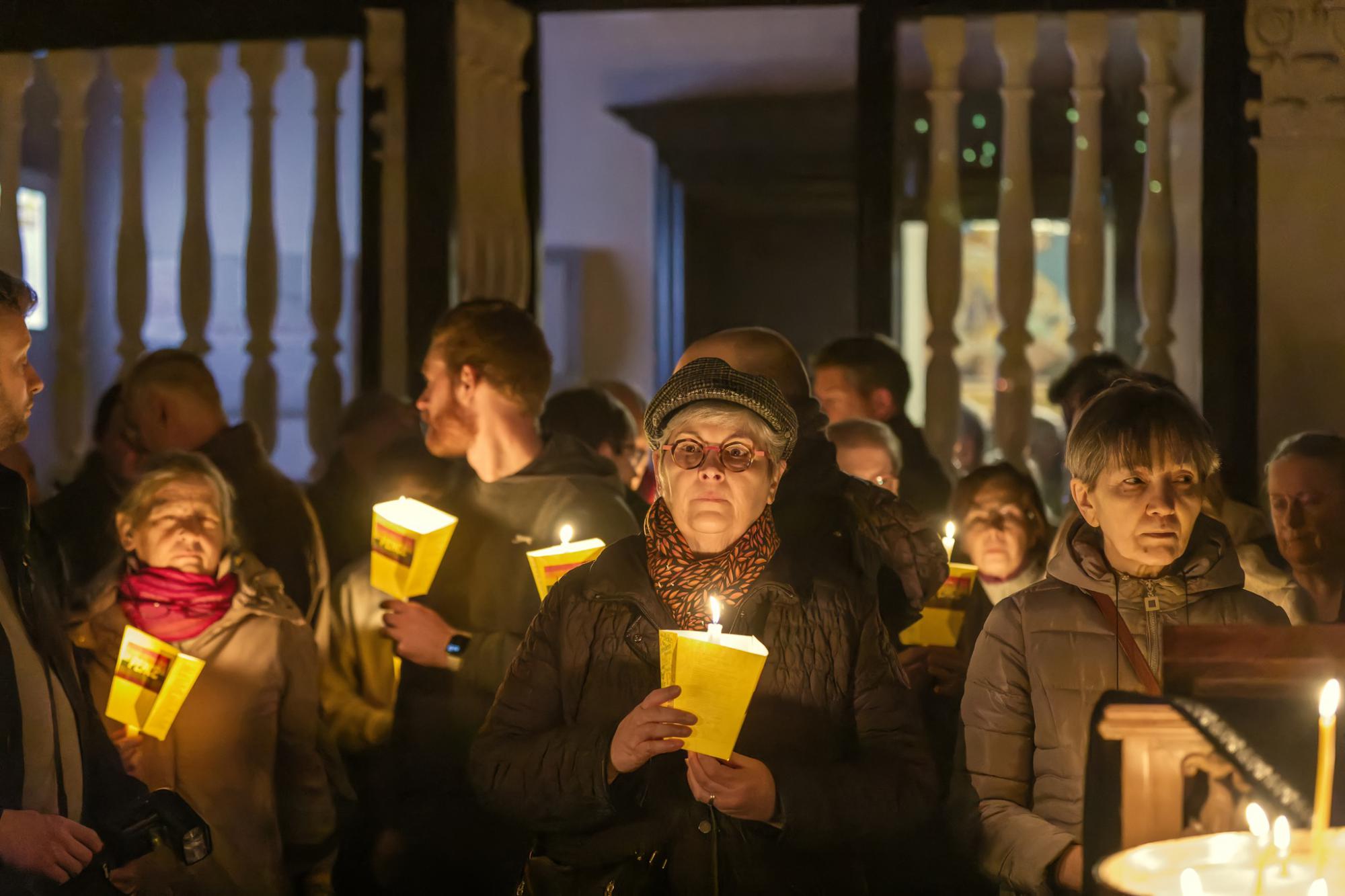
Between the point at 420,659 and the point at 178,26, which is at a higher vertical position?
the point at 178,26

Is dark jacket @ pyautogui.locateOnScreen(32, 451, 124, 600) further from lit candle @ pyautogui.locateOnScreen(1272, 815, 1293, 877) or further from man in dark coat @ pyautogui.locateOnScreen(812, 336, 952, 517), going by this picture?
lit candle @ pyautogui.locateOnScreen(1272, 815, 1293, 877)

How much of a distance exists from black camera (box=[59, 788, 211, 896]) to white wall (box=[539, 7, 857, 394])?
5.38 meters

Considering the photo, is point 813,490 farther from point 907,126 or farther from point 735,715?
point 907,126

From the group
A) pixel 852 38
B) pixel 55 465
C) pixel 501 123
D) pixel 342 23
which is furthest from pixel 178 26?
pixel 852 38

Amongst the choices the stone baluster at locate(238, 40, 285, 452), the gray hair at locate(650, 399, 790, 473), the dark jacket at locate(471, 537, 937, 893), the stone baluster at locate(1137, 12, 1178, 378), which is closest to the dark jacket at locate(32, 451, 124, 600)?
the stone baluster at locate(238, 40, 285, 452)

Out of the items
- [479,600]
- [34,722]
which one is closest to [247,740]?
[479,600]

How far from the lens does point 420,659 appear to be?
3318 millimetres

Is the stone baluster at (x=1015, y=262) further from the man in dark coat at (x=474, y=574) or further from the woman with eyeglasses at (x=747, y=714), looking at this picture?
the woman with eyeglasses at (x=747, y=714)

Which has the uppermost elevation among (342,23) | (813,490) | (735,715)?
(342,23)

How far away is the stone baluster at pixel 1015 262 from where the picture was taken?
5.41m

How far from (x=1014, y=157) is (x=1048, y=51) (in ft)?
7.00

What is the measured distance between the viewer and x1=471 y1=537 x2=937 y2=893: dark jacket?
244 cm

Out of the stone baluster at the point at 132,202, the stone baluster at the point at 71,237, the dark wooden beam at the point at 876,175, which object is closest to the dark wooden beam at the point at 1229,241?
the dark wooden beam at the point at 876,175

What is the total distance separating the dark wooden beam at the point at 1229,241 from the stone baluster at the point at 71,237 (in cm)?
427
